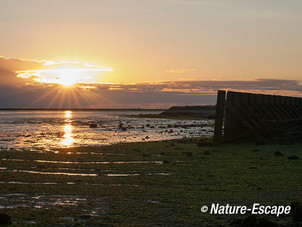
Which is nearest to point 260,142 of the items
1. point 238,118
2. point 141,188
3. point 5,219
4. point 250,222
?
point 238,118

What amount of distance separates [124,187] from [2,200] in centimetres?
303

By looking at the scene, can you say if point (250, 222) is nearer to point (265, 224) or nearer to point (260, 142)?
point (265, 224)

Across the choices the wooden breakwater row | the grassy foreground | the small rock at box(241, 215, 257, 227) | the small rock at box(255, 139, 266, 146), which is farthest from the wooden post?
the small rock at box(241, 215, 257, 227)

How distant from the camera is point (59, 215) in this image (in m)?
7.23

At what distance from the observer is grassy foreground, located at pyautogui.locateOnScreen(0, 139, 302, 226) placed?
712 cm

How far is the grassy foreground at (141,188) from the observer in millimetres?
7117

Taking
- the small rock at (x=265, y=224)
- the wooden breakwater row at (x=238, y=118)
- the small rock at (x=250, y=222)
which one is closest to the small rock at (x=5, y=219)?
the small rock at (x=250, y=222)

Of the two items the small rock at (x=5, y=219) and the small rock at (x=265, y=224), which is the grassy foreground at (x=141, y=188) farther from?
the small rock at (x=265, y=224)

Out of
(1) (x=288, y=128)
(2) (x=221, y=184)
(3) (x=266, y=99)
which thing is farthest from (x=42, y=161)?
(3) (x=266, y=99)

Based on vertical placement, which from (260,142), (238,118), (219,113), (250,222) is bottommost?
(260,142)

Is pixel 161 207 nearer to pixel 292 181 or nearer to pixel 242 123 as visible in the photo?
pixel 292 181

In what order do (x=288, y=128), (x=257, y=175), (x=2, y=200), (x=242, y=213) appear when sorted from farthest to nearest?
(x=288, y=128) < (x=257, y=175) < (x=2, y=200) < (x=242, y=213)

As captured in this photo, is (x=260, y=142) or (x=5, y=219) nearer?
(x=5, y=219)

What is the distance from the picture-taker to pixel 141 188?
9.69 m
